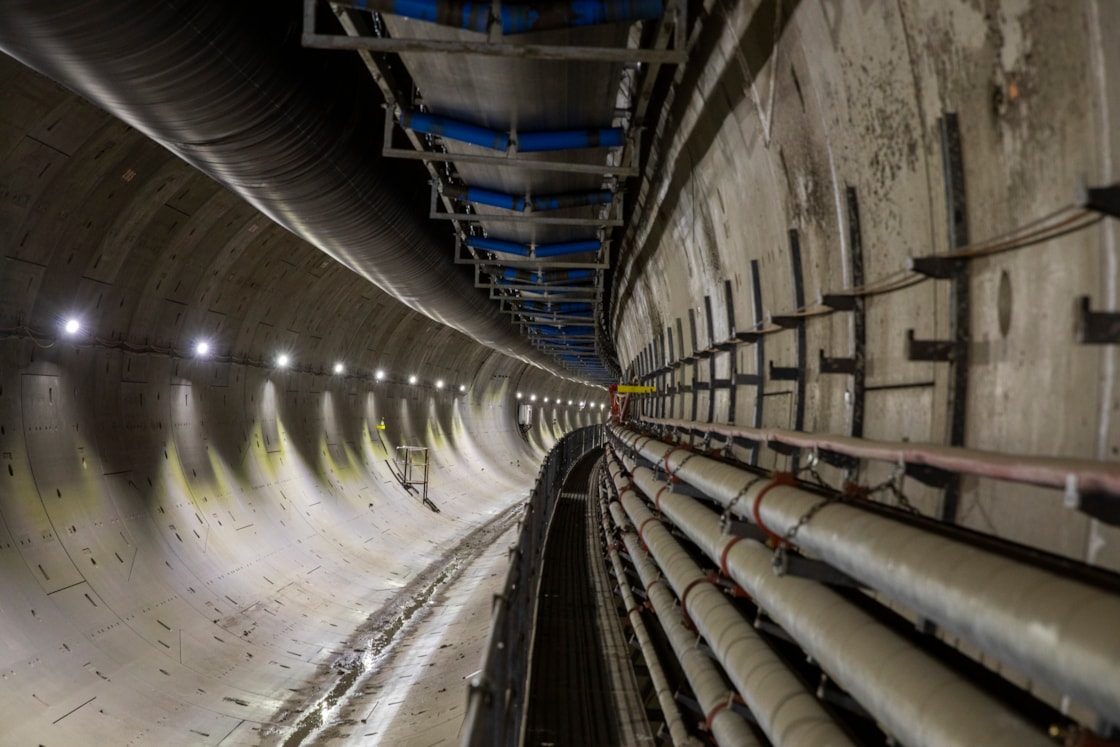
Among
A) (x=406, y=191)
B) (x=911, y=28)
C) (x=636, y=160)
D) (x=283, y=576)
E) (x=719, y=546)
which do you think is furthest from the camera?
(x=283, y=576)

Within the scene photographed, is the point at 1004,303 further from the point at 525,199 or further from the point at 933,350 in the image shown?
the point at 525,199

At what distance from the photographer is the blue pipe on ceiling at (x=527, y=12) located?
3.73 m

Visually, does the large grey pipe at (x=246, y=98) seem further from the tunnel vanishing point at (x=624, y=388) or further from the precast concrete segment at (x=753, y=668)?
the precast concrete segment at (x=753, y=668)

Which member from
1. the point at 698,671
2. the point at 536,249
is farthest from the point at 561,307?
the point at 698,671

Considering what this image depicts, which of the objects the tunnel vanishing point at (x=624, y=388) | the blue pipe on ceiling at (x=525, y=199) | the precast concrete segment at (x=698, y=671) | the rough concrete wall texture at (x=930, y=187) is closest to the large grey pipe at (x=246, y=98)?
the tunnel vanishing point at (x=624, y=388)

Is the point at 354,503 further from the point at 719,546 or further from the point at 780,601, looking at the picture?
the point at 780,601

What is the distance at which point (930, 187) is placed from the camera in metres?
2.90

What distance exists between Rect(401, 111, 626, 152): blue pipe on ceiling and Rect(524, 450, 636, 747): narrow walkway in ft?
12.8

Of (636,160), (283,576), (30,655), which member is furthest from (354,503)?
(636,160)

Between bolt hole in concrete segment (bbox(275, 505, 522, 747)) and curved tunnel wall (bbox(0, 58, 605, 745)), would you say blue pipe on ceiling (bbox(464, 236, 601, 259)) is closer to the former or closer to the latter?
curved tunnel wall (bbox(0, 58, 605, 745))

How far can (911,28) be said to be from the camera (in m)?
2.76

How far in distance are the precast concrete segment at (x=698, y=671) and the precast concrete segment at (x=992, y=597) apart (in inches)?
41.9

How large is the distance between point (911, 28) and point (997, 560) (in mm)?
1971

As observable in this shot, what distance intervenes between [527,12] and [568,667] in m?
4.56
